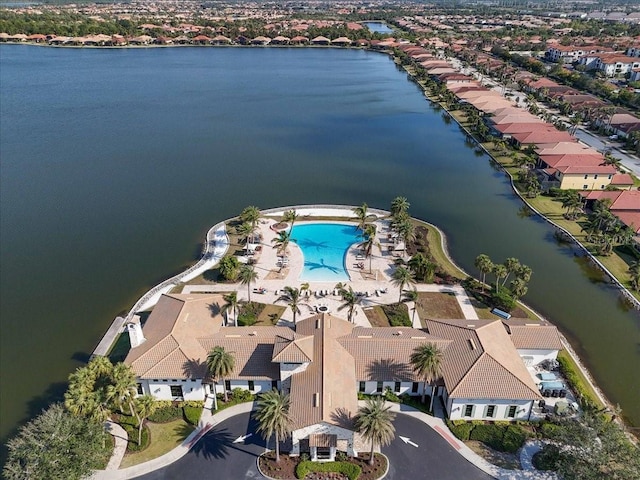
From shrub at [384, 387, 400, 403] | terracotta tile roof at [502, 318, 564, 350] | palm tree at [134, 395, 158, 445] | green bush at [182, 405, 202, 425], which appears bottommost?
green bush at [182, 405, 202, 425]

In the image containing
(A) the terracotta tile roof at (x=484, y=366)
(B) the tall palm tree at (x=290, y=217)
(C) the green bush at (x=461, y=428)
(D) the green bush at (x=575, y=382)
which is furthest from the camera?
(B) the tall palm tree at (x=290, y=217)

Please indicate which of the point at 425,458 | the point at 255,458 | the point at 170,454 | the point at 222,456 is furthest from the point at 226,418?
the point at 425,458

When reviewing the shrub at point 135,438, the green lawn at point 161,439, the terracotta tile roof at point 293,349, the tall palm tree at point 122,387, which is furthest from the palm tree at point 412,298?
the tall palm tree at point 122,387

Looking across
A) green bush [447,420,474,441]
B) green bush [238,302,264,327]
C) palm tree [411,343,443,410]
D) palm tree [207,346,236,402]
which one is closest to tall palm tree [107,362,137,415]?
palm tree [207,346,236,402]

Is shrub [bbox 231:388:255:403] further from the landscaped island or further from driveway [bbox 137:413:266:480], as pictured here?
driveway [bbox 137:413:266:480]

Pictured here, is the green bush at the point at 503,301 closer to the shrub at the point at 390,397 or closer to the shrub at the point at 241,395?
the shrub at the point at 390,397

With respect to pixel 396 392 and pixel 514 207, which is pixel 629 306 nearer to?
pixel 514 207

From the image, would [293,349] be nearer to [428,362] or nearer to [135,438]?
[428,362]

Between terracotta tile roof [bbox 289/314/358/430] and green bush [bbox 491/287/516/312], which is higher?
terracotta tile roof [bbox 289/314/358/430]
